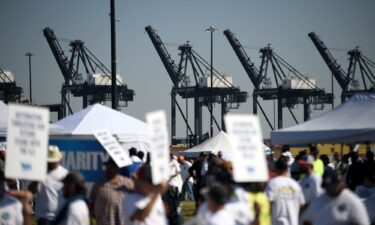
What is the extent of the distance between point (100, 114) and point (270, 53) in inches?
3618

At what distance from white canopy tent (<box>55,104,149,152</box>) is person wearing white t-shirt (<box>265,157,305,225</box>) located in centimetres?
733

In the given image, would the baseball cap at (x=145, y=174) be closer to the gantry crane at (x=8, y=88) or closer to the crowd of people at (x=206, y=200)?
the crowd of people at (x=206, y=200)

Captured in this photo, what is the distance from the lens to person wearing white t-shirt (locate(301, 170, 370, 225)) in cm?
806

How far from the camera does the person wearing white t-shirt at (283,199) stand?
9953 millimetres

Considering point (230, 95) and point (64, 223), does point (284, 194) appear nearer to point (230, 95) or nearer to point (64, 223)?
point (64, 223)

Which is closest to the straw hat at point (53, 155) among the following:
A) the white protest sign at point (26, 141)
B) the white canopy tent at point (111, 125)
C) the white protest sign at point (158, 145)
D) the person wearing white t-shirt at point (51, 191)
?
the person wearing white t-shirt at point (51, 191)

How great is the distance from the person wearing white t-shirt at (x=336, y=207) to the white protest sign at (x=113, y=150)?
8.08 feet

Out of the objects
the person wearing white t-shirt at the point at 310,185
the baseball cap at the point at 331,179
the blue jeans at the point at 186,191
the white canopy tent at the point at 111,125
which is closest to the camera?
the baseball cap at the point at 331,179

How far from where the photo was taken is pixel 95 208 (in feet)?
31.1

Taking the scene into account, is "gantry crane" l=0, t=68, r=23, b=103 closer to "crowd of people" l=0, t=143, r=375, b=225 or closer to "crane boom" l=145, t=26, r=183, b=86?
"crane boom" l=145, t=26, r=183, b=86

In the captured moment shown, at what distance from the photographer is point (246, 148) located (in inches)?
300

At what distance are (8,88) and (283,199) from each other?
332 ft

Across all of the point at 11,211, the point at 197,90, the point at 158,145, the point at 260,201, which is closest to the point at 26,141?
the point at 11,211

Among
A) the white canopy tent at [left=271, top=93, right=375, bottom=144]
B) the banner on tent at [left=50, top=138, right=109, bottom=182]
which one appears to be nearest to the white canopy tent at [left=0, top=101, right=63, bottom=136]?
the banner on tent at [left=50, top=138, right=109, bottom=182]
